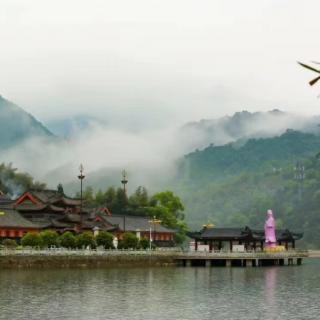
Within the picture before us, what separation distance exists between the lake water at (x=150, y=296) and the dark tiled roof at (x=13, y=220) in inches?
1150

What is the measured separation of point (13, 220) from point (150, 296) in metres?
60.8

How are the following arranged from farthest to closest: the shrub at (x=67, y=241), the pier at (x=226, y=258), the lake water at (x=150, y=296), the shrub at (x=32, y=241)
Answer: the pier at (x=226, y=258) < the shrub at (x=67, y=241) < the shrub at (x=32, y=241) < the lake water at (x=150, y=296)

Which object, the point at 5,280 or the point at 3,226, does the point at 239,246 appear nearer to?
the point at 3,226

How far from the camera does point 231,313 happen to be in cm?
→ 4872

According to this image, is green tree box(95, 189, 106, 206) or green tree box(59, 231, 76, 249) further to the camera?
green tree box(95, 189, 106, 206)

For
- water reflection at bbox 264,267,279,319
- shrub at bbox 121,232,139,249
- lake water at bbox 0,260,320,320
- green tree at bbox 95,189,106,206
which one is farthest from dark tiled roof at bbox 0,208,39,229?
green tree at bbox 95,189,106,206

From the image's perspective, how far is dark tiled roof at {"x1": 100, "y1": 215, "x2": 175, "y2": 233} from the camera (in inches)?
5488

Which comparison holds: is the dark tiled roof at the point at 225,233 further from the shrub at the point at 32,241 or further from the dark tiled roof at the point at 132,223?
the shrub at the point at 32,241

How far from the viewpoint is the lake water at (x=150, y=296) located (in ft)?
158

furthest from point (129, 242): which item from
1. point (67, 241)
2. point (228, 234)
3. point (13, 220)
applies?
point (228, 234)

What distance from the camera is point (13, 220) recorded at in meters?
116

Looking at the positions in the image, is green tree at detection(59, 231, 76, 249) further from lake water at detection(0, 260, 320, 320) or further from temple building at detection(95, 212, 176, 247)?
temple building at detection(95, 212, 176, 247)

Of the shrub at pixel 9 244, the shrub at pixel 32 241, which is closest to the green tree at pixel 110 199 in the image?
the shrub at pixel 9 244

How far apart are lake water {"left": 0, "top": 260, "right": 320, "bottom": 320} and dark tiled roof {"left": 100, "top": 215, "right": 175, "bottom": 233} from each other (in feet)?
171
